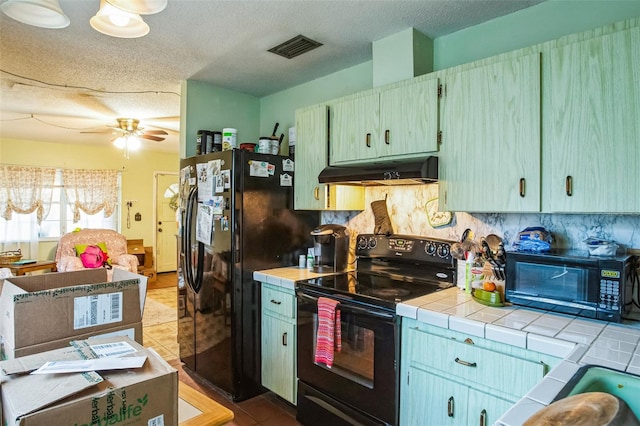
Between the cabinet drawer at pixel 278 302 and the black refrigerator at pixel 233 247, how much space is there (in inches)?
3.2

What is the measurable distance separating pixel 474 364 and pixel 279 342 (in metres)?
1.36

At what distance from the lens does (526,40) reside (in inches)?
82.5

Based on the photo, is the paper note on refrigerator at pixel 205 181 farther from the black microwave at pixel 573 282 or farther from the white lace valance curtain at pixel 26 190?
the white lace valance curtain at pixel 26 190

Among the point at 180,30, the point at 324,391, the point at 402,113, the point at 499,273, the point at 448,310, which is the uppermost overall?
the point at 180,30

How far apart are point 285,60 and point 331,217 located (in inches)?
49.4

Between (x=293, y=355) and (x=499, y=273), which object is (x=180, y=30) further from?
(x=499, y=273)

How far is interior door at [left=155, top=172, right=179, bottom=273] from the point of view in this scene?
774 centimetres

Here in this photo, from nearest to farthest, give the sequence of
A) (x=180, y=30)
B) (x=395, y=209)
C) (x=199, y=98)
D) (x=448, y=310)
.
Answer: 1. (x=448, y=310)
2. (x=180, y=30)
3. (x=395, y=209)
4. (x=199, y=98)

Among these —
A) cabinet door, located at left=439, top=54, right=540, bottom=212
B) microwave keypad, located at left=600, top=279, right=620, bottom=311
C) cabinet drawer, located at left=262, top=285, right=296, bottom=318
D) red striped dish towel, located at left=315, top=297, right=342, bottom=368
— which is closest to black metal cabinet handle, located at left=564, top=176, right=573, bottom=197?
cabinet door, located at left=439, top=54, right=540, bottom=212

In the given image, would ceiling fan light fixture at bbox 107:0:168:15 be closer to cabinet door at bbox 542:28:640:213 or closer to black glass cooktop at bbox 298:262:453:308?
black glass cooktop at bbox 298:262:453:308

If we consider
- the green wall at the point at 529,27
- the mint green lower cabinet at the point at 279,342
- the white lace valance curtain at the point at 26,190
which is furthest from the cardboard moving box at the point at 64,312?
the white lace valance curtain at the point at 26,190

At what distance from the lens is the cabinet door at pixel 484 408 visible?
150cm

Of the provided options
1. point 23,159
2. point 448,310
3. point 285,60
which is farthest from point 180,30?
point 23,159

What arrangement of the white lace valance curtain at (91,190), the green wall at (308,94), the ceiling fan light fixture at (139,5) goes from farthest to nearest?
1. the white lace valance curtain at (91,190)
2. the green wall at (308,94)
3. the ceiling fan light fixture at (139,5)
